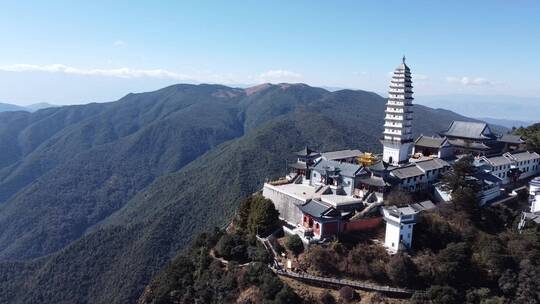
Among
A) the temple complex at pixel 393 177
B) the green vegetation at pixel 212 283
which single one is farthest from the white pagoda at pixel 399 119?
the green vegetation at pixel 212 283

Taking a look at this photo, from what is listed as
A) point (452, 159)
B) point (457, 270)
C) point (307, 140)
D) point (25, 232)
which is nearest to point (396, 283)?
point (457, 270)

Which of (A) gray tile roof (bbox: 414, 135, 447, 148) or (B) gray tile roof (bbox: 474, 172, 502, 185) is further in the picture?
(A) gray tile roof (bbox: 414, 135, 447, 148)

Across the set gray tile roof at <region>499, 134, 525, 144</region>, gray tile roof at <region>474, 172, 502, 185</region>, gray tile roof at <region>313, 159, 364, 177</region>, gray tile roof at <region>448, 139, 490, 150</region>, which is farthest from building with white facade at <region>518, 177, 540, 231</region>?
gray tile roof at <region>313, 159, 364, 177</region>

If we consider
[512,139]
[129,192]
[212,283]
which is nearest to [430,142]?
[512,139]

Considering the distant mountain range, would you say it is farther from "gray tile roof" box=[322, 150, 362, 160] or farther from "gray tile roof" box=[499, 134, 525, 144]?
"gray tile roof" box=[499, 134, 525, 144]

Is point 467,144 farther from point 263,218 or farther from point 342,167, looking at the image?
point 263,218

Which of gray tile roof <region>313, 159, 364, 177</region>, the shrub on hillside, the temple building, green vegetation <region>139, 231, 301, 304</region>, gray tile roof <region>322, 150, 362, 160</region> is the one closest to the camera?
the shrub on hillside

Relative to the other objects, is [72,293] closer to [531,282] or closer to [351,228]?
[351,228]
